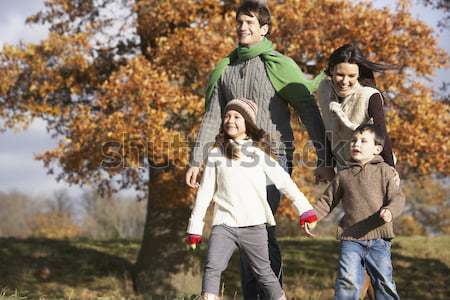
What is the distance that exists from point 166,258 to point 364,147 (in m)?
9.47

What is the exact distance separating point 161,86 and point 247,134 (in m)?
6.71

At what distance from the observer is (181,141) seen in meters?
11.4

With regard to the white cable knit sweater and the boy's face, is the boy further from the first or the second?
the white cable knit sweater

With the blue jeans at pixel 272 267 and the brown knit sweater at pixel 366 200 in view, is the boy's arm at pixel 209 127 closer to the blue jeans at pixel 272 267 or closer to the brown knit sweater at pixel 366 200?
the blue jeans at pixel 272 267

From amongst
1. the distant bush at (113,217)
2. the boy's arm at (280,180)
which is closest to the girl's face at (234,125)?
the boy's arm at (280,180)

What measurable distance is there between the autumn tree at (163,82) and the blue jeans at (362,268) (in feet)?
22.4

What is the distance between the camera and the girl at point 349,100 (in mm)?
4965

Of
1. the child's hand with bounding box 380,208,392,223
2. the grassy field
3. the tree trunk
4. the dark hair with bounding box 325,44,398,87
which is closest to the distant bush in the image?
the grassy field

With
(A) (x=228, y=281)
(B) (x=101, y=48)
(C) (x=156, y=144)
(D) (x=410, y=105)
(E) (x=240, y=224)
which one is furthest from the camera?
(A) (x=228, y=281)

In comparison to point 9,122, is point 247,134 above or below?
below

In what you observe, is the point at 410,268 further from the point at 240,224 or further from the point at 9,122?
the point at 240,224

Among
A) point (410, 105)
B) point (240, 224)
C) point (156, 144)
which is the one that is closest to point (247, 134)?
point (240, 224)

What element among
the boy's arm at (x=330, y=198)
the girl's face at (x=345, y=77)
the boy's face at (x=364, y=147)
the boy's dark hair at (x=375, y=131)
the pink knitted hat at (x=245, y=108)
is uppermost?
the girl's face at (x=345, y=77)

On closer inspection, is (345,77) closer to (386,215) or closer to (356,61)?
(356,61)
